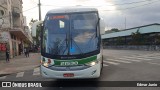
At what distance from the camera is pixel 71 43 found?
418 inches

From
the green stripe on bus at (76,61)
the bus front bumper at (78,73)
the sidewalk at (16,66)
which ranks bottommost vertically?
the sidewalk at (16,66)

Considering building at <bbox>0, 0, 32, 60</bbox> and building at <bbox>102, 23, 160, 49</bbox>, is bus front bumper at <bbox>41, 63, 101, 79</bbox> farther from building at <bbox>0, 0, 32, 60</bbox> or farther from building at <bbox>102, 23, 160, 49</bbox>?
building at <bbox>102, 23, 160, 49</bbox>

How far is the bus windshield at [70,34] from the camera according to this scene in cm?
1059

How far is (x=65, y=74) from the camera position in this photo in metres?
10.2

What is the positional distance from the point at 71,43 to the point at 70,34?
0.40 metres

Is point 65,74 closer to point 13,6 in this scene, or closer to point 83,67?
point 83,67

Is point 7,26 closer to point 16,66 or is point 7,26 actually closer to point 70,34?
point 16,66

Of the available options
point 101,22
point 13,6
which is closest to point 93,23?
point 101,22

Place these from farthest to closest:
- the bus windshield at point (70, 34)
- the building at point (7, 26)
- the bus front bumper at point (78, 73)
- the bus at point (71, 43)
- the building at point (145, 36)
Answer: the building at point (145, 36), the building at point (7, 26), the bus windshield at point (70, 34), the bus at point (71, 43), the bus front bumper at point (78, 73)

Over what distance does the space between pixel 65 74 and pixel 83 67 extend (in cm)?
74

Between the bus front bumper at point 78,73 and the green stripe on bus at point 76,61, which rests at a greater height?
the green stripe on bus at point 76,61

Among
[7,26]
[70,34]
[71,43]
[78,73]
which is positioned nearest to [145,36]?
[7,26]

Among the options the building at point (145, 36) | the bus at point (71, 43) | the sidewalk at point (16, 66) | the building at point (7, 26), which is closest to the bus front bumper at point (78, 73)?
the bus at point (71, 43)

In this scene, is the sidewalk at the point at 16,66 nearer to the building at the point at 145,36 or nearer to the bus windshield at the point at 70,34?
the bus windshield at the point at 70,34
